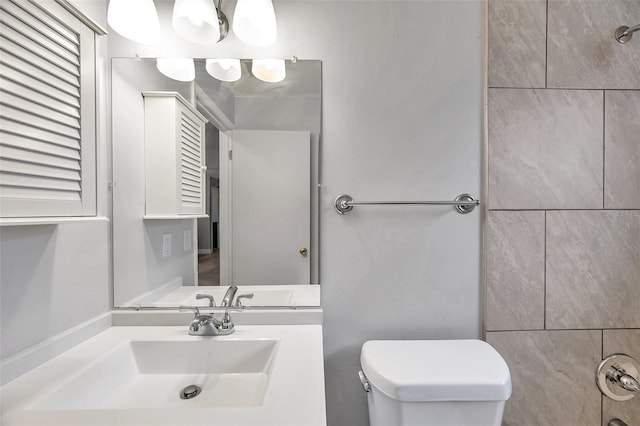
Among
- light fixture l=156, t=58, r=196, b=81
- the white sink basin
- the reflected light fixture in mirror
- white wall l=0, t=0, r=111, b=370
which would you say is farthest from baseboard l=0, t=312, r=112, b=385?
the reflected light fixture in mirror

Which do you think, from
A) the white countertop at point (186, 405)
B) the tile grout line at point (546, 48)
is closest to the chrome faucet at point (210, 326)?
the white countertop at point (186, 405)

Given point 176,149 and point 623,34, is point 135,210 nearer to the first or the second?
point 176,149

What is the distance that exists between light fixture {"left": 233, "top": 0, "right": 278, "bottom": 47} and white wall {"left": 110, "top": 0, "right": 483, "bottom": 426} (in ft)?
0.21

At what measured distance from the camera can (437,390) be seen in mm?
792

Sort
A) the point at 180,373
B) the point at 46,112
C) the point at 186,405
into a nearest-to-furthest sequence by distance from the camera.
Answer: the point at 46,112 < the point at 186,405 < the point at 180,373

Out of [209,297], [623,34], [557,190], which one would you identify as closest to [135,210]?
[209,297]

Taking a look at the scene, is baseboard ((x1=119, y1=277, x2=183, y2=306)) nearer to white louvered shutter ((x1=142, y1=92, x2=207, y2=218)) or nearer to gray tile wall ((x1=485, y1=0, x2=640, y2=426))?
white louvered shutter ((x1=142, y1=92, x2=207, y2=218))

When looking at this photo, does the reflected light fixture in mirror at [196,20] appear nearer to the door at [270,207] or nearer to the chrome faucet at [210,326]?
the door at [270,207]

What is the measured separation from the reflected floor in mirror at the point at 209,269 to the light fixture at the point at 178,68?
2.11ft

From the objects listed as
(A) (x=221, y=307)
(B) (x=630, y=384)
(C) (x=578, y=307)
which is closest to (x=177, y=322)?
(A) (x=221, y=307)

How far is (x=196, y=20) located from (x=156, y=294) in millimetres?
944

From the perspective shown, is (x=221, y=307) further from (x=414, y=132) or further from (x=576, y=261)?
(x=576, y=261)

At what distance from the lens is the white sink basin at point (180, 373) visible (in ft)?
2.58

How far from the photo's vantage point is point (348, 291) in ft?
3.50
